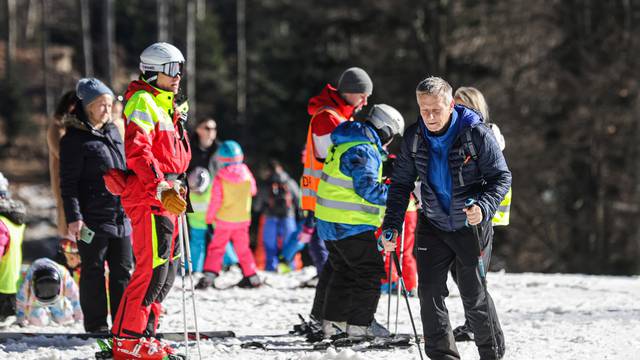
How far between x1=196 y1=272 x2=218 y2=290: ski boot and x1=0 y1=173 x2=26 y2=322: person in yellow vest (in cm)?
244

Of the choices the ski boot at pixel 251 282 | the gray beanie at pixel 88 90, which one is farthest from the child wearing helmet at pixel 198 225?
→ the gray beanie at pixel 88 90

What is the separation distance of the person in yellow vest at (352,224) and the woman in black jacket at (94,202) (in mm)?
1538

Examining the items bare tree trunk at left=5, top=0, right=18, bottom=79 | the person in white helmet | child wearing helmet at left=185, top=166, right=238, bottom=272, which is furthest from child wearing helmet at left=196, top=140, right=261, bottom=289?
bare tree trunk at left=5, top=0, right=18, bottom=79

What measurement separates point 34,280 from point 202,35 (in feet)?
100

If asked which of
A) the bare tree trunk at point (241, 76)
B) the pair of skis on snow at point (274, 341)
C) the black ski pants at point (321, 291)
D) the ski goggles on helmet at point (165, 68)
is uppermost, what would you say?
the bare tree trunk at point (241, 76)

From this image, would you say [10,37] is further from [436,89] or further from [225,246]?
[436,89]

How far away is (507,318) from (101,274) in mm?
3468

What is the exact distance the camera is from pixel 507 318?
7.73m

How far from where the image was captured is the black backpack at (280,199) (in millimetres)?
14273

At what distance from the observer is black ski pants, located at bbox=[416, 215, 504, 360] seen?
204 inches

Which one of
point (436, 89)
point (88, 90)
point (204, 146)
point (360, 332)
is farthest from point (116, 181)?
point (204, 146)

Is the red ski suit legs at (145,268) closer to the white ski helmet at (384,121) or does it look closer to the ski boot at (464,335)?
the white ski helmet at (384,121)

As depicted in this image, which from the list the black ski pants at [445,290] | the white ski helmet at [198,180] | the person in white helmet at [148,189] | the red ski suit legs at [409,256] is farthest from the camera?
the white ski helmet at [198,180]

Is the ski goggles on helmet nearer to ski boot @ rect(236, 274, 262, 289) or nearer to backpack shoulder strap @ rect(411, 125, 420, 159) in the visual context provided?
backpack shoulder strap @ rect(411, 125, 420, 159)
